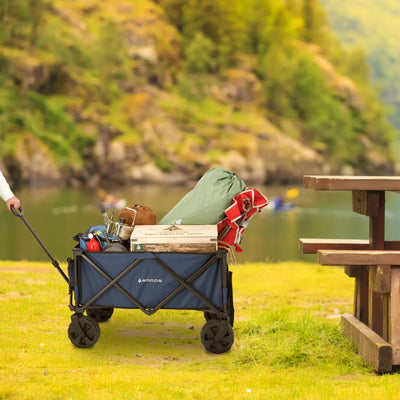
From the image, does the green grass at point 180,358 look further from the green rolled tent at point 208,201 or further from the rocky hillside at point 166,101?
the rocky hillside at point 166,101

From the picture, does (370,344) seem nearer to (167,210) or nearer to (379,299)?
(379,299)

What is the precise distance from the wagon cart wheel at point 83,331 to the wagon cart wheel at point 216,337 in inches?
40.0

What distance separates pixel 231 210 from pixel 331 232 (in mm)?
24441

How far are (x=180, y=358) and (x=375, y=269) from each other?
1905mm

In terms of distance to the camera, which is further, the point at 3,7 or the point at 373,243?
the point at 3,7

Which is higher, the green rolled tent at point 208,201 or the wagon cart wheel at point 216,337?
the green rolled tent at point 208,201

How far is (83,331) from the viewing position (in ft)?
21.1

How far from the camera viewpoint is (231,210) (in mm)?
6195

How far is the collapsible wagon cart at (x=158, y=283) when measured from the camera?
6105 mm

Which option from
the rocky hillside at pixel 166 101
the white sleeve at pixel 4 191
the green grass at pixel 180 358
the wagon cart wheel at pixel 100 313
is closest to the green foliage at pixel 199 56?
the rocky hillside at pixel 166 101

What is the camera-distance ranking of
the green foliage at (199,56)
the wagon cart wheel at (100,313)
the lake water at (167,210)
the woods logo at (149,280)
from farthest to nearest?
the green foliage at (199,56) < the lake water at (167,210) < the wagon cart wheel at (100,313) < the woods logo at (149,280)

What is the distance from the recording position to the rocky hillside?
59.2m

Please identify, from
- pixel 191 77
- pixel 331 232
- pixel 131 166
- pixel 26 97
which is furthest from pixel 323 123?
pixel 331 232

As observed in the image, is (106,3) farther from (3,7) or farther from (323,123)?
(323,123)
